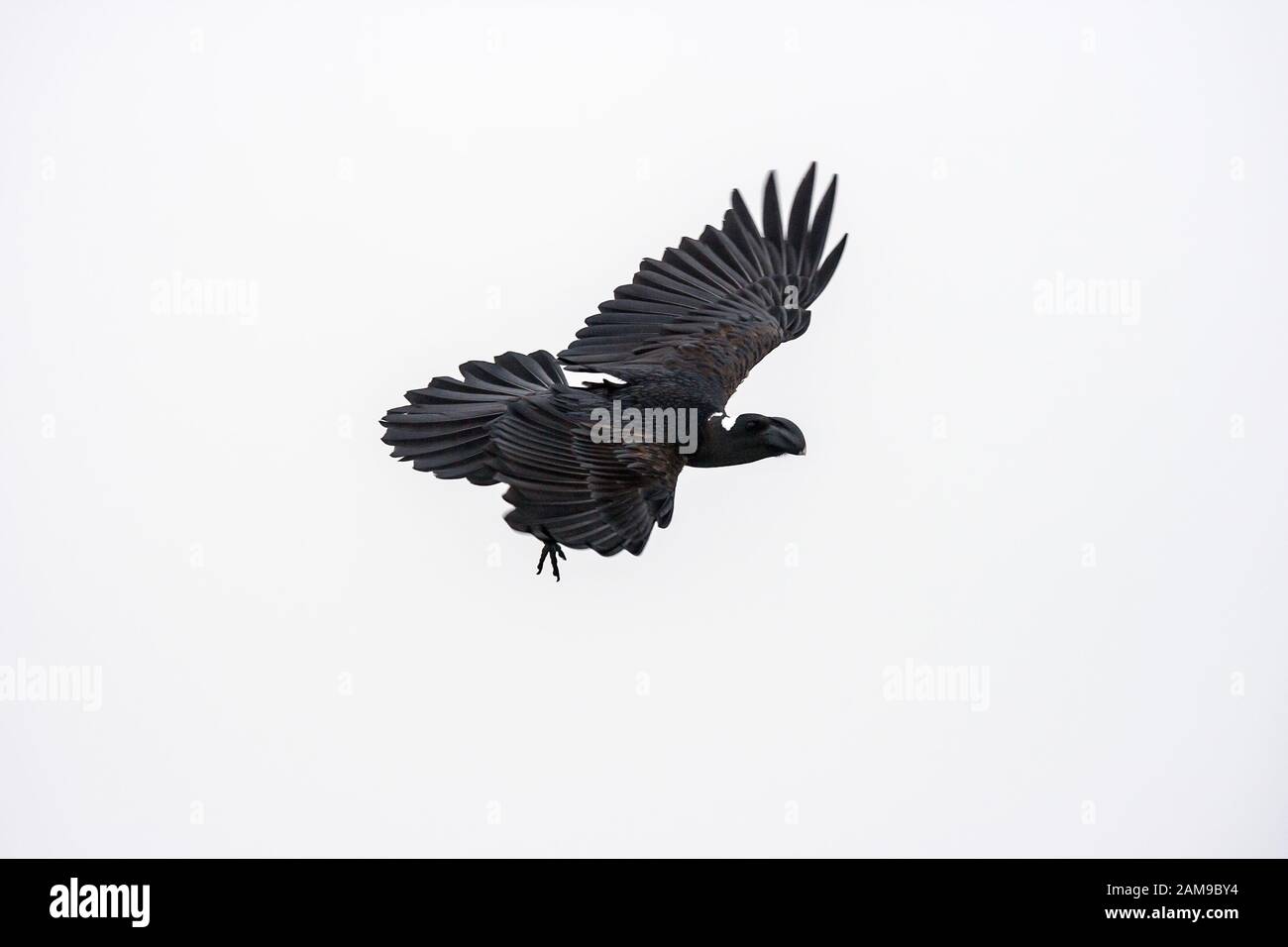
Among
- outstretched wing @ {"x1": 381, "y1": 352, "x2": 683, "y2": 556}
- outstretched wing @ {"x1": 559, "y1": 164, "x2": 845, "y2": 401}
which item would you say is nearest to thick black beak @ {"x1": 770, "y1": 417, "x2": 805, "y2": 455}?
outstretched wing @ {"x1": 381, "y1": 352, "x2": 683, "y2": 556}

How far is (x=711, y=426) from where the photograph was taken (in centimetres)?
1096

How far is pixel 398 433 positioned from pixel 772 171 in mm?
3475

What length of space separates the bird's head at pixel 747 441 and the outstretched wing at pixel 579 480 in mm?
391

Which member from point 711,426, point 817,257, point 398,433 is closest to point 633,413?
point 711,426

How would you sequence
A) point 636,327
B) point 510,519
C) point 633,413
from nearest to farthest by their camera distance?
point 510,519 → point 633,413 → point 636,327

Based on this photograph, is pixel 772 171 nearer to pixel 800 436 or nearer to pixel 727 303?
pixel 727 303

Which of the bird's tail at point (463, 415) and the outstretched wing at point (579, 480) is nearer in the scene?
the outstretched wing at point (579, 480)

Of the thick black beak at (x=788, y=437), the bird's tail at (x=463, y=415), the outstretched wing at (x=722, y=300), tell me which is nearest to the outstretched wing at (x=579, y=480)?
the bird's tail at (x=463, y=415)

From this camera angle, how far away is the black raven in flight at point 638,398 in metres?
10.1

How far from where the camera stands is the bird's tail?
1077 cm

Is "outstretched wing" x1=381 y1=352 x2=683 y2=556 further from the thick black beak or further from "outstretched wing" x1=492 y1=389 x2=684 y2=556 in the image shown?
the thick black beak

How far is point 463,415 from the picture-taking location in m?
10.9

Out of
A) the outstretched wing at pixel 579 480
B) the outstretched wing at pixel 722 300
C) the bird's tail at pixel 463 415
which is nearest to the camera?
the outstretched wing at pixel 579 480

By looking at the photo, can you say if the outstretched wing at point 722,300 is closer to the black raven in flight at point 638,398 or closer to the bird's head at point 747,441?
the black raven in flight at point 638,398
